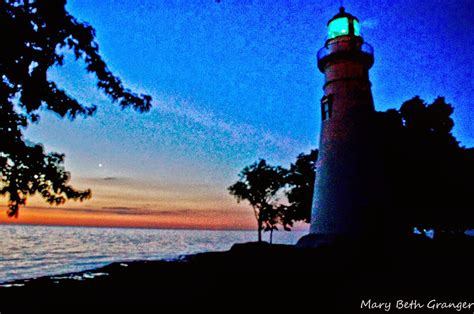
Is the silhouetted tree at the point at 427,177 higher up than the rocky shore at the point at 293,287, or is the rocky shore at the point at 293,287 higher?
the silhouetted tree at the point at 427,177

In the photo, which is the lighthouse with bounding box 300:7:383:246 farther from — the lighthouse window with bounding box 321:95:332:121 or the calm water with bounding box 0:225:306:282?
the calm water with bounding box 0:225:306:282

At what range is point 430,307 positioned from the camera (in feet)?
25.8

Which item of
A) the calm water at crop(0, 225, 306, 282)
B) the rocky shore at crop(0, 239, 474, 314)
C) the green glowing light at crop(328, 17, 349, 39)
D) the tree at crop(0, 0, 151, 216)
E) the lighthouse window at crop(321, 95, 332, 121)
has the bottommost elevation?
the calm water at crop(0, 225, 306, 282)

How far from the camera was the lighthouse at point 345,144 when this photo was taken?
17.2m

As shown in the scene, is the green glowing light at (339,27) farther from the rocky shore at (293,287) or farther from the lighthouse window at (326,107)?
the rocky shore at (293,287)

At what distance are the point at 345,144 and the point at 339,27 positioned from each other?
7.19 metres

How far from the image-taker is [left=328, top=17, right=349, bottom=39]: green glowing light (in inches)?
762

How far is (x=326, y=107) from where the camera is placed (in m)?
19.5

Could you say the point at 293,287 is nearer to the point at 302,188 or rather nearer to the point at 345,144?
the point at 345,144

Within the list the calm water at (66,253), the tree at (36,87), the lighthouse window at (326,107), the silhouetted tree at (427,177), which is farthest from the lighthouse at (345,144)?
the calm water at (66,253)

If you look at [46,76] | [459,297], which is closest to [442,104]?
[459,297]

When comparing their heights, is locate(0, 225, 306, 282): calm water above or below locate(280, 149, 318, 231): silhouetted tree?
below

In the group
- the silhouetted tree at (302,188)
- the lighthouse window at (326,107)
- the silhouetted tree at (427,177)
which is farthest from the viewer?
the silhouetted tree at (302,188)

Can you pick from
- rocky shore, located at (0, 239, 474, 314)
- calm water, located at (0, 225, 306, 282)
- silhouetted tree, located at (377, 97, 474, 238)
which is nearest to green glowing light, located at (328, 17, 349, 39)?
silhouetted tree, located at (377, 97, 474, 238)
